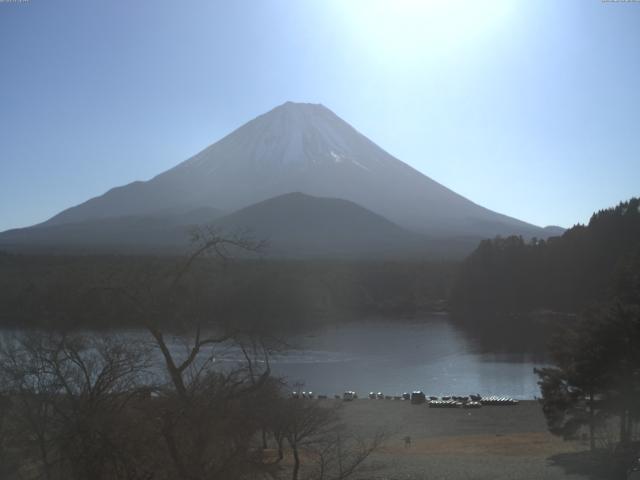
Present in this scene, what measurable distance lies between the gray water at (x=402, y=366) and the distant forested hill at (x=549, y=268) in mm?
8718

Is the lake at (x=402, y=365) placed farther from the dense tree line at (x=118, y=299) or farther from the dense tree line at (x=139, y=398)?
the dense tree line at (x=139, y=398)

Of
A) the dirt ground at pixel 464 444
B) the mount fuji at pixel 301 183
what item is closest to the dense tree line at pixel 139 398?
the dirt ground at pixel 464 444

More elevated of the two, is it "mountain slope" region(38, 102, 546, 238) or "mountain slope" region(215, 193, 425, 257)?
"mountain slope" region(38, 102, 546, 238)

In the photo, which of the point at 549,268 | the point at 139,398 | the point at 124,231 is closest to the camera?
the point at 139,398

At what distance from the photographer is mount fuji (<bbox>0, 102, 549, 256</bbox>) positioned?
197ft

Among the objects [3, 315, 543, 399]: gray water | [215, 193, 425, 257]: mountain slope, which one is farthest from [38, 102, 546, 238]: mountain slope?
[3, 315, 543, 399]: gray water

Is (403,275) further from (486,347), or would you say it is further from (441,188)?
(441,188)

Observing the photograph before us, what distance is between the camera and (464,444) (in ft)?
30.6

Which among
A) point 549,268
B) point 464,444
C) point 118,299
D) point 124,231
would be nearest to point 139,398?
point 118,299

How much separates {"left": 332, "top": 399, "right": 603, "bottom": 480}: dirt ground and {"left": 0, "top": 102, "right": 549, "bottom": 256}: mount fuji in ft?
141

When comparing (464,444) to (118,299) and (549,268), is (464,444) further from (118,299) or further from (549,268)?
(549,268)

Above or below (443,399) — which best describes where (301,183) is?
above

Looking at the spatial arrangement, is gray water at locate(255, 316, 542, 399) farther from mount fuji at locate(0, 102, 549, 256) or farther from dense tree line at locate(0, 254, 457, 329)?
mount fuji at locate(0, 102, 549, 256)

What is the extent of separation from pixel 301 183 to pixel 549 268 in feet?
119
